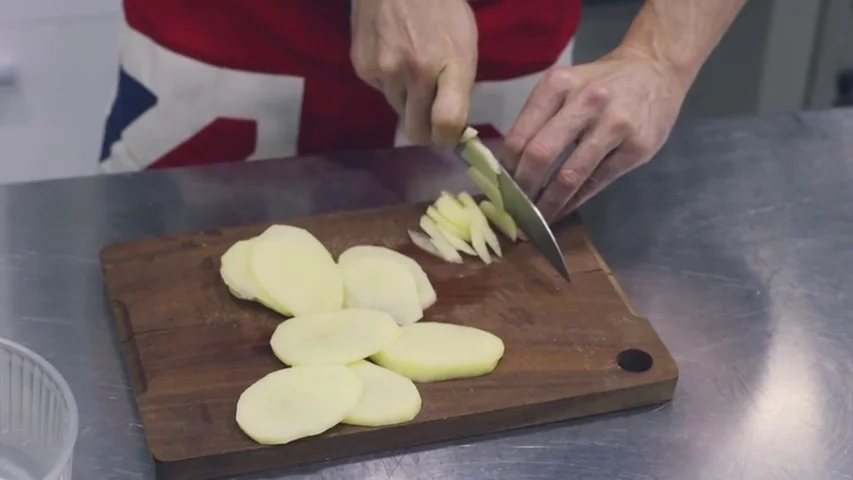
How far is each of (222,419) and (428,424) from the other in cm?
14

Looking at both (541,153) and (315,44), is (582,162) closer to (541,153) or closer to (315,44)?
(541,153)

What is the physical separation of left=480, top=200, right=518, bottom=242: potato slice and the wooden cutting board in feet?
0.04

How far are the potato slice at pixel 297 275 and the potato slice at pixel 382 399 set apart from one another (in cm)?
8

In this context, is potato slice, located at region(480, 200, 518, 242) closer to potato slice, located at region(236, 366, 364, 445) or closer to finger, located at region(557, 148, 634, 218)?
finger, located at region(557, 148, 634, 218)

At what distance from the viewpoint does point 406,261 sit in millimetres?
903

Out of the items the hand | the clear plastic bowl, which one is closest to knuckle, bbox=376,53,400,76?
the hand

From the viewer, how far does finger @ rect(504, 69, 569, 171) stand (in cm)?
92

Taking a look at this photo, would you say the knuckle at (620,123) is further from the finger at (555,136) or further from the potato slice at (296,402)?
the potato slice at (296,402)

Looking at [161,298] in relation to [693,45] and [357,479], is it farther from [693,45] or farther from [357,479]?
[693,45]

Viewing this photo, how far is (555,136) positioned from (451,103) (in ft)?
0.30

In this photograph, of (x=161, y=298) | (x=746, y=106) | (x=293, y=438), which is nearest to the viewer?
(x=293, y=438)

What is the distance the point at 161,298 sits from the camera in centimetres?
87

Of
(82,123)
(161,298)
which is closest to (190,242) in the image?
(161,298)

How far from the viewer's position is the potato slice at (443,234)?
94cm
